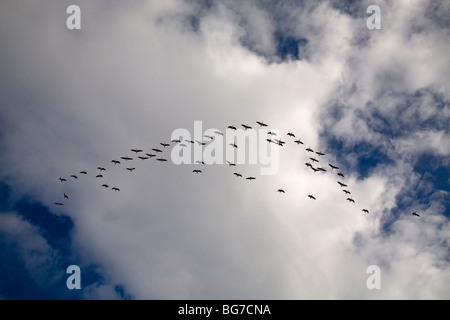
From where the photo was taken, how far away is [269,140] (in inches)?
3290

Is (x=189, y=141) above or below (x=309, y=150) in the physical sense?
above

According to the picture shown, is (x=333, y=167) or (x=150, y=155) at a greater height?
(x=150, y=155)
